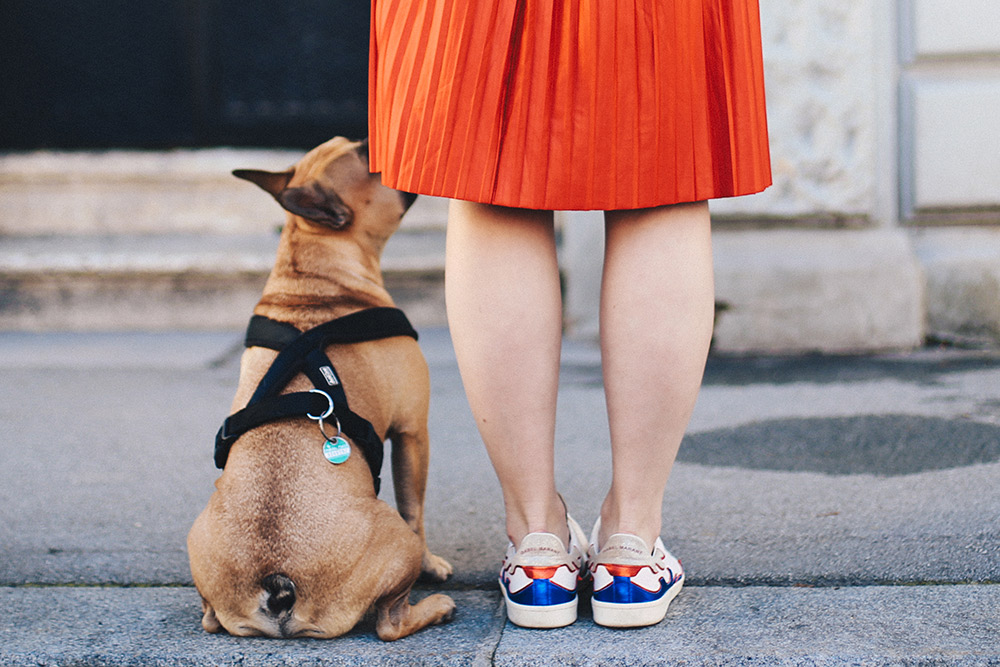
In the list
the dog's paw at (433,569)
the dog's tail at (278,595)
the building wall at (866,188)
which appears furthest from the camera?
the building wall at (866,188)

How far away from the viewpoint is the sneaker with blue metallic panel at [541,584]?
1.67 m

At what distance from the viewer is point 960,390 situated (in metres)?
3.34

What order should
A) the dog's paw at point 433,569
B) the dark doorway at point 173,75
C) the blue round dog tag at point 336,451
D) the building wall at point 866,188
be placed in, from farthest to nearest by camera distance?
the dark doorway at point 173,75 < the building wall at point 866,188 < the dog's paw at point 433,569 < the blue round dog tag at point 336,451

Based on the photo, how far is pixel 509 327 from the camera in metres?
1.62

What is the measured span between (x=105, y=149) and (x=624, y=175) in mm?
4312

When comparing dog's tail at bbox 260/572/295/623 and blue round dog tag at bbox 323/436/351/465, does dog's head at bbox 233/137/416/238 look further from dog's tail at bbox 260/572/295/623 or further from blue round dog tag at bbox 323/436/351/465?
dog's tail at bbox 260/572/295/623

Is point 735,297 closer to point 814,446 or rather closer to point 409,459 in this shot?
point 814,446

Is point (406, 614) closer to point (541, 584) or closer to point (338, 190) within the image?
point (541, 584)

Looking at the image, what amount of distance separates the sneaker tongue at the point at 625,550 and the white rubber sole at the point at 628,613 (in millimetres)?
77

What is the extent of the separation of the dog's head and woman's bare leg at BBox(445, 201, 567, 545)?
1.89 feet

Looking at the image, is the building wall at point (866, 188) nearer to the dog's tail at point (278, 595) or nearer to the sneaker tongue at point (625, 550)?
the sneaker tongue at point (625, 550)

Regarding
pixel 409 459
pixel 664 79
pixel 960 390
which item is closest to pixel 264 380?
pixel 409 459

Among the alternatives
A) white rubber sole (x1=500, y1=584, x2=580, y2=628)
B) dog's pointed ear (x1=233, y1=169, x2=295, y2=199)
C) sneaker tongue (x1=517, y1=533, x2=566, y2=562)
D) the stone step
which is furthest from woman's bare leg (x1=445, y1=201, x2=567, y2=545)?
the stone step

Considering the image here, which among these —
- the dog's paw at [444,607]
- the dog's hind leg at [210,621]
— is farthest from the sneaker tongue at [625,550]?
the dog's hind leg at [210,621]
